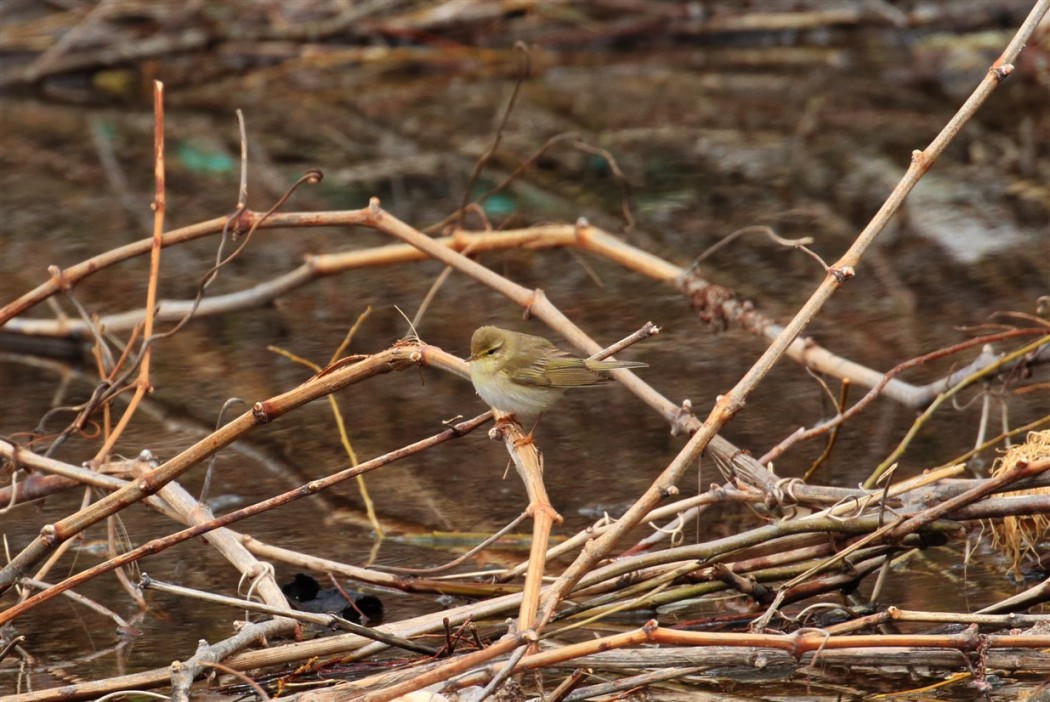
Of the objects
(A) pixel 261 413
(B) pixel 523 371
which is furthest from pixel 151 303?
(A) pixel 261 413

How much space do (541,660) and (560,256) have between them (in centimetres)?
542

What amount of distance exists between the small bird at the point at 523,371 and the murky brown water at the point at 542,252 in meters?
0.67

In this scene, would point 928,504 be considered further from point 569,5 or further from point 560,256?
point 569,5

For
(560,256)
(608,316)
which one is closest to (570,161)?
(560,256)

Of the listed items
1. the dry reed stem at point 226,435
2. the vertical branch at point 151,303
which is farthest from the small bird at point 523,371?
the vertical branch at point 151,303

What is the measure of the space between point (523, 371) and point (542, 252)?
4010 mm

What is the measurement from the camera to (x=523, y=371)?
3.99 metres

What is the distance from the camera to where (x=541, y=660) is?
2809mm

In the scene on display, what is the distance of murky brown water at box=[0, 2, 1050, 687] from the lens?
4.96m

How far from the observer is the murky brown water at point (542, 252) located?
4.96m

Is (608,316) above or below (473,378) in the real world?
below

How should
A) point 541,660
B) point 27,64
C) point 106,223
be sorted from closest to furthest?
1. point 541,660
2. point 106,223
3. point 27,64

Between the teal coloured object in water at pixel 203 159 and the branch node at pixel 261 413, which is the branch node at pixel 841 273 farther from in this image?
the teal coloured object in water at pixel 203 159

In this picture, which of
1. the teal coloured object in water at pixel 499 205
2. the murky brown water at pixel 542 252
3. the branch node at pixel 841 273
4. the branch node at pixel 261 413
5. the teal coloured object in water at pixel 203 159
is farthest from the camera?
the teal coloured object in water at pixel 203 159
